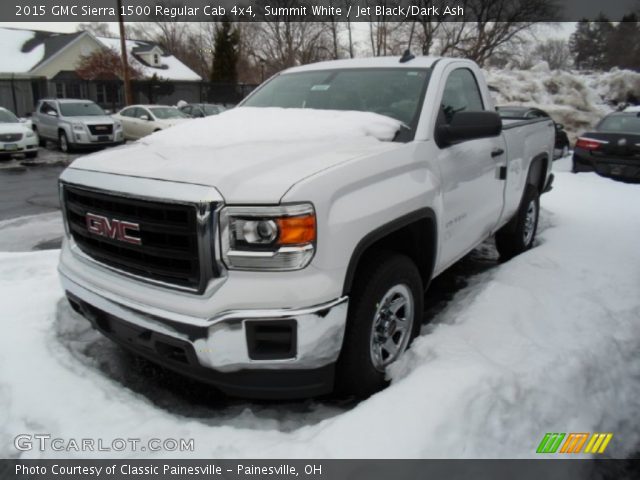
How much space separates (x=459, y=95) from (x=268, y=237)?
2.44m

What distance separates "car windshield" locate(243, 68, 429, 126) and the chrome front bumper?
1552mm

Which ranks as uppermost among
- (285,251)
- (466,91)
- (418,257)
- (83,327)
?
(466,91)

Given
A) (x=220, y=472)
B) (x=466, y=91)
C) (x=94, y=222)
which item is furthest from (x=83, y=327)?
(x=466, y=91)

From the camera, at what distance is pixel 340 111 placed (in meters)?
3.49

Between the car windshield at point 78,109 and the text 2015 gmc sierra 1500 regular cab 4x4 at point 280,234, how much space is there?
1573 centimetres

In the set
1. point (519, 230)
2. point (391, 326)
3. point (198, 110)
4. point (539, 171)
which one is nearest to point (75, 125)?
point (198, 110)

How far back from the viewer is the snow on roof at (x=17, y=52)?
3485cm

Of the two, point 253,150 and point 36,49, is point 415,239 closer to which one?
point 253,150

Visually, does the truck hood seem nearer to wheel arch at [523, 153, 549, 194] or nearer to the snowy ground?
the snowy ground

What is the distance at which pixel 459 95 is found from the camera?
392 centimetres

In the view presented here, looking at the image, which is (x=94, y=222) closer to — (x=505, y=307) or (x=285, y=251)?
(x=285, y=251)

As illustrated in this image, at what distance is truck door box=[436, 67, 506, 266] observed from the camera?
3.30 metres

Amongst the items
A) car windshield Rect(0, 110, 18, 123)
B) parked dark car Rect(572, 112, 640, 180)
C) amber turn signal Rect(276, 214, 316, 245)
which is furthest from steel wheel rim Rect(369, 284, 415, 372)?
car windshield Rect(0, 110, 18, 123)

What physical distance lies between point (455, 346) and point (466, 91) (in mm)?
2249
